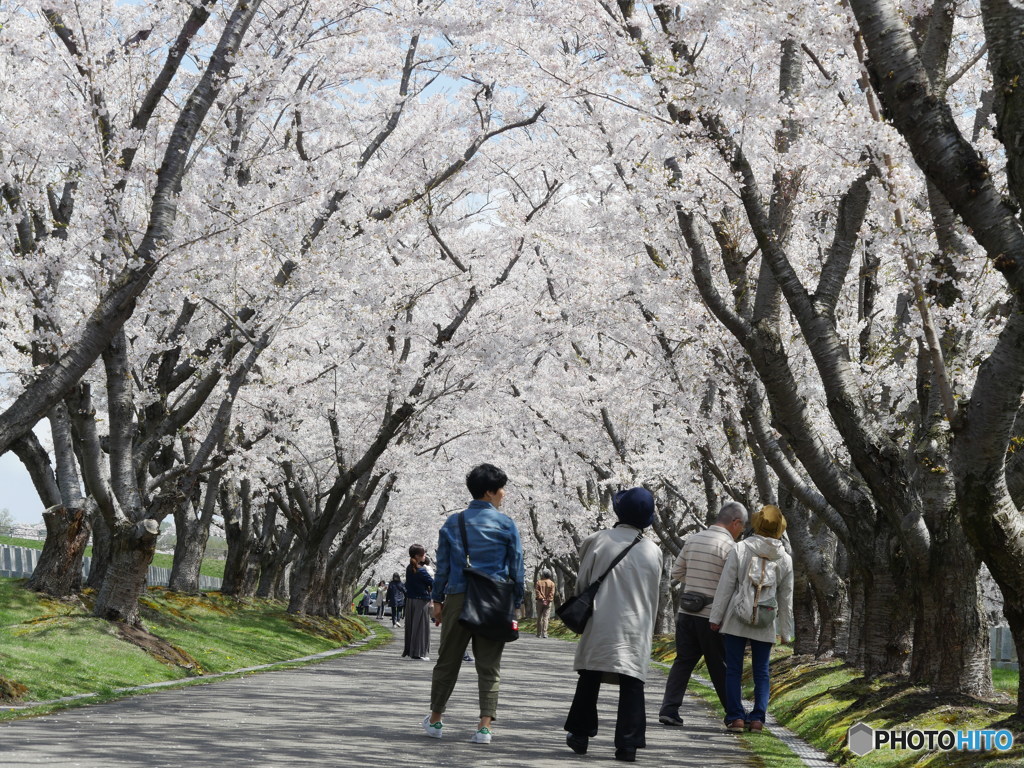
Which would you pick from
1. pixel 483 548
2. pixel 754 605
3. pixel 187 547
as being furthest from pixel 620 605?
pixel 187 547

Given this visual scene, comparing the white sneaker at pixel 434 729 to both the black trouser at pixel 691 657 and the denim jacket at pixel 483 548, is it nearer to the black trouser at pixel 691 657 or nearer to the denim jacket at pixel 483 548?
the denim jacket at pixel 483 548

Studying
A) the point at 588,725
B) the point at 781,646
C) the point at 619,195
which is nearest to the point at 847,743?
the point at 588,725

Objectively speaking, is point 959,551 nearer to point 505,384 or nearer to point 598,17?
point 598,17

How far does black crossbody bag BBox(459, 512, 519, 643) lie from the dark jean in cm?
243

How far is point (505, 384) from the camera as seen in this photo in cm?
2683

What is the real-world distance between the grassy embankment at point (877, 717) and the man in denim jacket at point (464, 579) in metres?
1.98

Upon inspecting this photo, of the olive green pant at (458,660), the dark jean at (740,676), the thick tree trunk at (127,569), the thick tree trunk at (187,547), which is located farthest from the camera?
the thick tree trunk at (187,547)

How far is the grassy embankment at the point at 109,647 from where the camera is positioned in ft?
33.8

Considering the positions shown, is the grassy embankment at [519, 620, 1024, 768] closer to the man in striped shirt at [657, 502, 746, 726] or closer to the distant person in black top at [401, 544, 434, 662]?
the man in striped shirt at [657, 502, 746, 726]

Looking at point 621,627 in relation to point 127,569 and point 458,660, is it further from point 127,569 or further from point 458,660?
point 127,569

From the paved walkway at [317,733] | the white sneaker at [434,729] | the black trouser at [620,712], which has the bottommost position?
the paved walkway at [317,733]

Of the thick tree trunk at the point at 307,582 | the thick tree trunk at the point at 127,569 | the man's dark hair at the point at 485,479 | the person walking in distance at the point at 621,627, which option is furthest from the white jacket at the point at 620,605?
the thick tree trunk at the point at 307,582

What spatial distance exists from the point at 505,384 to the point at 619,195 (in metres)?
7.83

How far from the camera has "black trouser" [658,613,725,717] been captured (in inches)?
393
